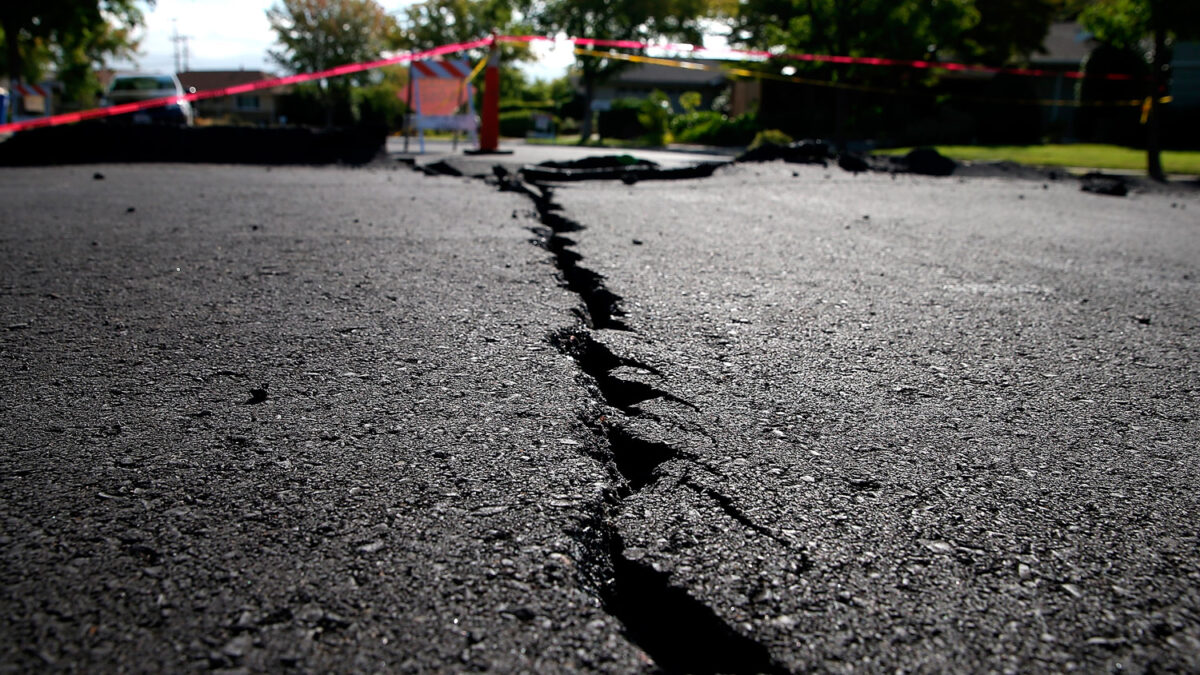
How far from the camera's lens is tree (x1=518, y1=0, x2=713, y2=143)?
37.6 meters

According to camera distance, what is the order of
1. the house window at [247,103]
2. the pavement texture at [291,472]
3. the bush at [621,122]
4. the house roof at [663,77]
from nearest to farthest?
1. the pavement texture at [291,472]
2. the bush at [621,122]
3. the house window at [247,103]
4. the house roof at [663,77]

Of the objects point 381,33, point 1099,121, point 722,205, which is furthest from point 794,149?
point 381,33

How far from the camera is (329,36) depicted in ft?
143

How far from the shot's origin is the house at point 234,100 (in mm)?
11352

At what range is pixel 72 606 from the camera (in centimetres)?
131

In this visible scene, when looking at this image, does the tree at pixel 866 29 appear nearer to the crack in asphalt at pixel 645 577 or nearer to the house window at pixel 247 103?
the crack in asphalt at pixel 645 577

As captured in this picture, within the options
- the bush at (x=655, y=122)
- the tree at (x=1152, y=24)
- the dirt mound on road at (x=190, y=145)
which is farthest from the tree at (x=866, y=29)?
the dirt mound on road at (x=190, y=145)

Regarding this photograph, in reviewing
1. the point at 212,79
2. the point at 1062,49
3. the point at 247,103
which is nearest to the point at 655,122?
the point at 1062,49

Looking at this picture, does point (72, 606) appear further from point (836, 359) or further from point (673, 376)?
point (836, 359)

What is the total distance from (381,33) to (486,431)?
158ft

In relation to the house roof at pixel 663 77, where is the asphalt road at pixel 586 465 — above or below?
below

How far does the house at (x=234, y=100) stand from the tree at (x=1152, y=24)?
478 inches

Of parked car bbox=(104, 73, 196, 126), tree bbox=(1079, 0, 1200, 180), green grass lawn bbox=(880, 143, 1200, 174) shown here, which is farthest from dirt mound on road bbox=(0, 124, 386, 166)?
green grass lawn bbox=(880, 143, 1200, 174)

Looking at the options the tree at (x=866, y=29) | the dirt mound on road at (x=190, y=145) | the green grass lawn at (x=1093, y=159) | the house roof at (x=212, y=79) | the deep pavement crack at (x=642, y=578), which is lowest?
the deep pavement crack at (x=642, y=578)
